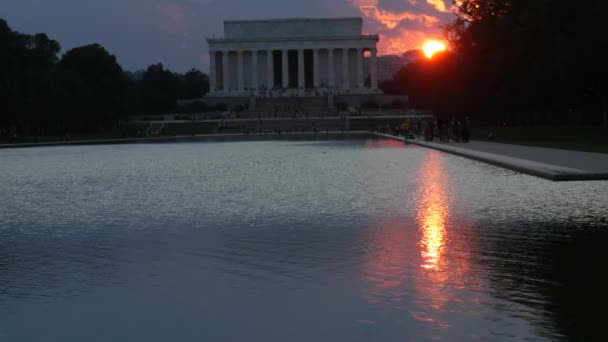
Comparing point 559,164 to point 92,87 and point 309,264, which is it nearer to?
point 309,264

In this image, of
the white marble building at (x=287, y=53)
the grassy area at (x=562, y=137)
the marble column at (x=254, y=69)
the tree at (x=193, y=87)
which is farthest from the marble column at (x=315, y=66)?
the grassy area at (x=562, y=137)

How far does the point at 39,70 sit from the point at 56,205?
72087 millimetres

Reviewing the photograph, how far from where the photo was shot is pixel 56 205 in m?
19.6

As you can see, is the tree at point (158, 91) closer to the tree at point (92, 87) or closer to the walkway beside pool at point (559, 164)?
the tree at point (92, 87)

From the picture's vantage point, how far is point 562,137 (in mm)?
51344

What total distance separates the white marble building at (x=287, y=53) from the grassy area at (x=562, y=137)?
80.2 m

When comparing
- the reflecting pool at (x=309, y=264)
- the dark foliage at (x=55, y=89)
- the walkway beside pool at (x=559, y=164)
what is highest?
the dark foliage at (x=55, y=89)

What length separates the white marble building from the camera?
14212 centimetres

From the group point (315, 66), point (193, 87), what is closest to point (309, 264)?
point (315, 66)

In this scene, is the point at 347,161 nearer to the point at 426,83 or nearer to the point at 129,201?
the point at 129,201

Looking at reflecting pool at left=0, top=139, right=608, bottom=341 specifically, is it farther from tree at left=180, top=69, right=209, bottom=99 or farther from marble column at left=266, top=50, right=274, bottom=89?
tree at left=180, top=69, right=209, bottom=99

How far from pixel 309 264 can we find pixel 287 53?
135717 mm

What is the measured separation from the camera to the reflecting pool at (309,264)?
835 centimetres

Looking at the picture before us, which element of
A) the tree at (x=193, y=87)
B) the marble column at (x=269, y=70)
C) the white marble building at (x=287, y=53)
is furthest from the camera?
the tree at (x=193, y=87)
